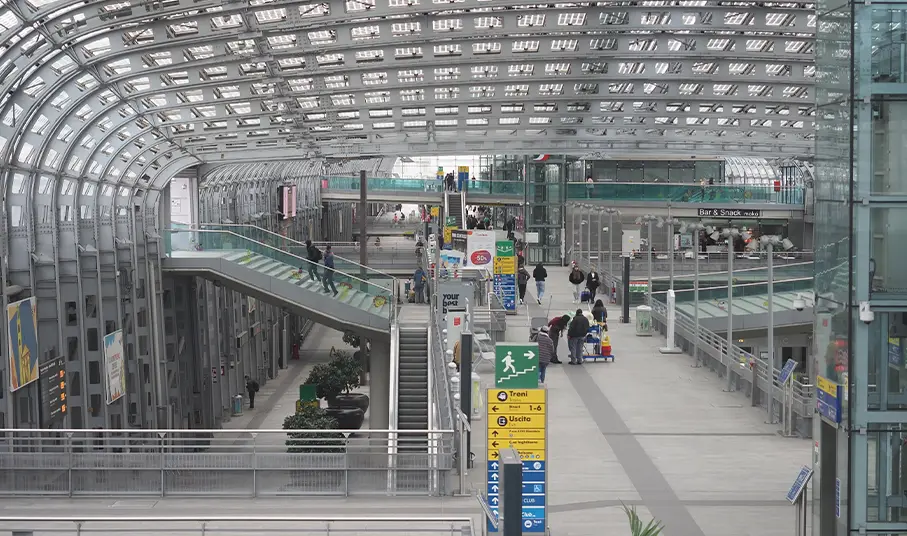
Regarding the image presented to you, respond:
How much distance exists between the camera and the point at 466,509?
14156mm

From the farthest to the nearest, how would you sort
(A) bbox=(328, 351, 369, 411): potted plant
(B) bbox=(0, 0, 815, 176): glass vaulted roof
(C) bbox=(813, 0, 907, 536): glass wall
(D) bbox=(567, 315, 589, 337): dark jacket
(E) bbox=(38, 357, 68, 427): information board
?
1. (A) bbox=(328, 351, 369, 411): potted plant
2. (D) bbox=(567, 315, 589, 337): dark jacket
3. (E) bbox=(38, 357, 68, 427): information board
4. (B) bbox=(0, 0, 815, 176): glass vaulted roof
5. (C) bbox=(813, 0, 907, 536): glass wall

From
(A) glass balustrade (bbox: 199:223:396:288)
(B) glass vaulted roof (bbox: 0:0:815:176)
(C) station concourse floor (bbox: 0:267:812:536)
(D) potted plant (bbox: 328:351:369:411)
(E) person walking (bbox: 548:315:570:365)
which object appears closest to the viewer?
(C) station concourse floor (bbox: 0:267:812:536)

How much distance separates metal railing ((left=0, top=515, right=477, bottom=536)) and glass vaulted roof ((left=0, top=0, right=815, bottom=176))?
849cm

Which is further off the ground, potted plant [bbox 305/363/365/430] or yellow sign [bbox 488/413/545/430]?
yellow sign [bbox 488/413/545/430]

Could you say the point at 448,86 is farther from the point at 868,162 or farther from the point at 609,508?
the point at 868,162

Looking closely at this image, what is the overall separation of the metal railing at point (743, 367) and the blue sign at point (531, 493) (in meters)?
4.70

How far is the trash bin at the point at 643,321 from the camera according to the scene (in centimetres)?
2989

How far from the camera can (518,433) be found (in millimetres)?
12477

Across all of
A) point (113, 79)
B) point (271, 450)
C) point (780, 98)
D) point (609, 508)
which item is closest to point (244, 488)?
point (271, 450)

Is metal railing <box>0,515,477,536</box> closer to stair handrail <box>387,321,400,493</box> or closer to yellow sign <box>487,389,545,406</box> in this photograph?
yellow sign <box>487,389,545,406</box>

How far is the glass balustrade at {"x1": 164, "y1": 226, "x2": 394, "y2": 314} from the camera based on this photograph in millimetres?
30109

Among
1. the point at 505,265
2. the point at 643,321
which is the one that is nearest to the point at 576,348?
the point at 643,321

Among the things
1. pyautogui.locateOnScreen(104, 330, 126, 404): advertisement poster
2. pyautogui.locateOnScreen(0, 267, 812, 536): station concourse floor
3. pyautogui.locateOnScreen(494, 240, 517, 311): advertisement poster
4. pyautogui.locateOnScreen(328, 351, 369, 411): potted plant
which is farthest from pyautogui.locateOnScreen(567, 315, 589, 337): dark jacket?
pyautogui.locateOnScreen(328, 351, 369, 411): potted plant

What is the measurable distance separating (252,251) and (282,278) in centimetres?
104
